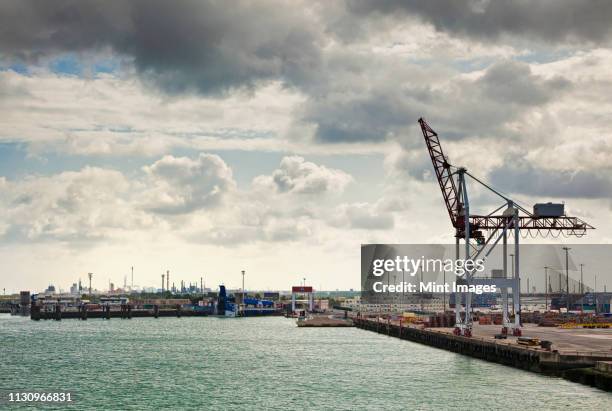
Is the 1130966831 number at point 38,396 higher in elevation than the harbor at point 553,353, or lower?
lower

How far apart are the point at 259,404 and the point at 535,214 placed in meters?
55.6

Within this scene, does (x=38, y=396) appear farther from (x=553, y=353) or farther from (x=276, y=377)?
(x=553, y=353)

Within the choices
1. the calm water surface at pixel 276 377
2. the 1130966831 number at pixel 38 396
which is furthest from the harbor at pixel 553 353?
the 1130966831 number at pixel 38 396

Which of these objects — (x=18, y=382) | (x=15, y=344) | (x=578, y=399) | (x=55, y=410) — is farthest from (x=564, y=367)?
(x=15, y=344)

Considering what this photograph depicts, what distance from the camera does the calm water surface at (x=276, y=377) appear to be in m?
70.8

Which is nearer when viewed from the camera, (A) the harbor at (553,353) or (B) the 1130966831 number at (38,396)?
(B) the 1130966831 number at (38,396)

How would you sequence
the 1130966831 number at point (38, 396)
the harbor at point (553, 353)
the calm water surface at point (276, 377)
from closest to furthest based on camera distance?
the calm water surface at point (276, 377), the 1130966831 number at point (38, 396), the harbor at point (553, 353)

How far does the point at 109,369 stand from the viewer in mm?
98188

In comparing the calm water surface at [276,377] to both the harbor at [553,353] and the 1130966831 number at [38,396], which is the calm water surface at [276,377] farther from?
the harbor at [553,353]

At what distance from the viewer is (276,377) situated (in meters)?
90.4

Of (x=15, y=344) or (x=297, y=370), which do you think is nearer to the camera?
(x=297, y=370)

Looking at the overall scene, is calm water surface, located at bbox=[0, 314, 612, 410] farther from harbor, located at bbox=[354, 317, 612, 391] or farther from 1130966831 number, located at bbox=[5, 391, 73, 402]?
harbor, located at bbox=[354, 317, 612, 391]

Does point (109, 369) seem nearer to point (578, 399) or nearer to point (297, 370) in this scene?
point (297, 370)

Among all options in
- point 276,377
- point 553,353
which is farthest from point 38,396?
point 553,353
